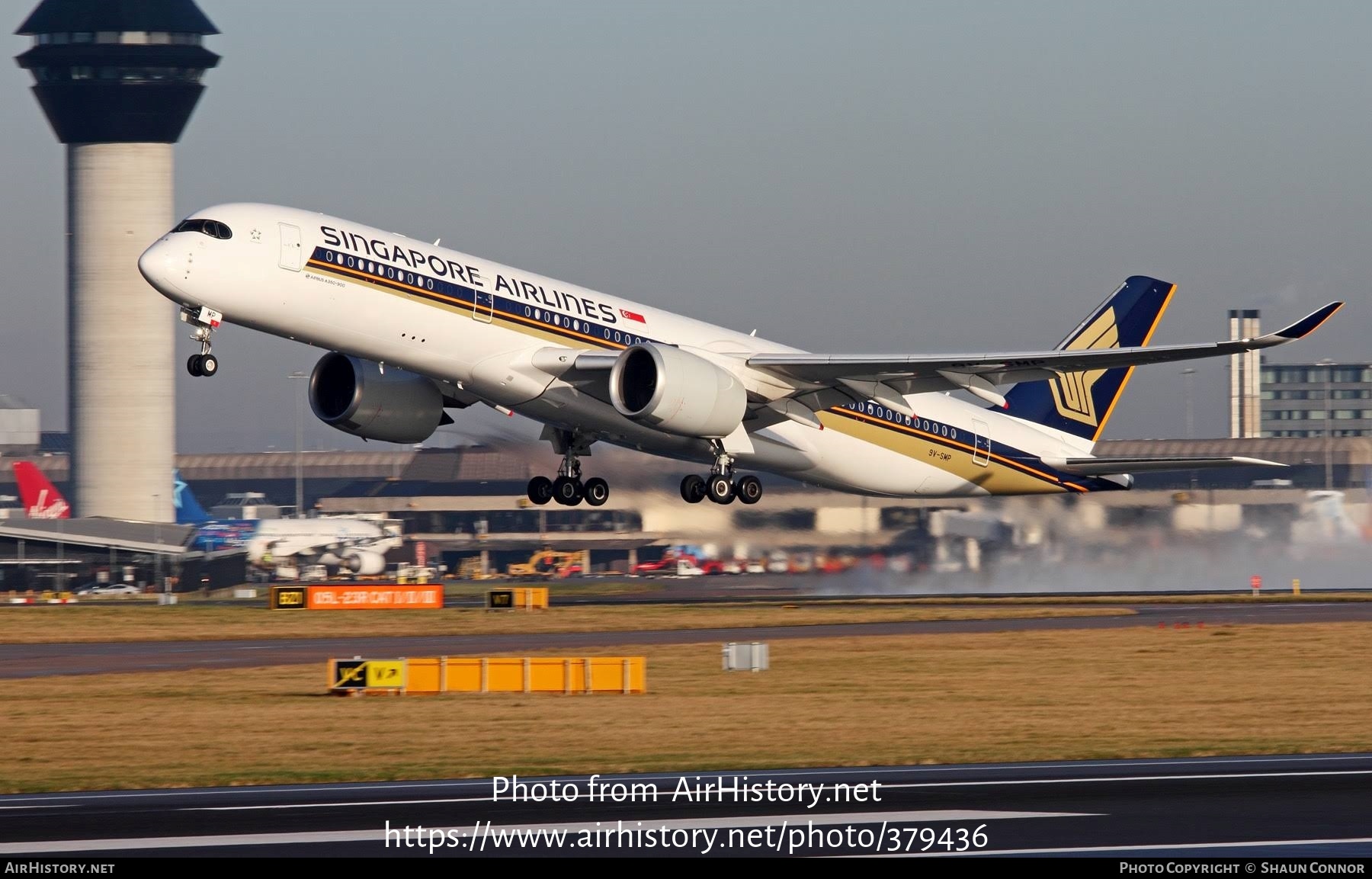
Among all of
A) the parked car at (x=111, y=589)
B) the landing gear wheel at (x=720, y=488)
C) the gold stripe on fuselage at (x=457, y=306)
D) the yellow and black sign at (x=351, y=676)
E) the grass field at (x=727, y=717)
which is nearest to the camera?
the grass field at (x=727, y=717)

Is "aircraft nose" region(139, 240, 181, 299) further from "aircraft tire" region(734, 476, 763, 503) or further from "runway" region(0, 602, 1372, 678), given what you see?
"aircraft tire" region(734, 476, 763, 503)

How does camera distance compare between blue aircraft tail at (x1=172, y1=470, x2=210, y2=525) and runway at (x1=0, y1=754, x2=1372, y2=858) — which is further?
blue aircraft tail at (x1=172, y1=470, x2=210, y2=525)

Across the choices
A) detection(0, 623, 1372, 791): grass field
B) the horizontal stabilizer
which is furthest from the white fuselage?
the horizontal stabilizer

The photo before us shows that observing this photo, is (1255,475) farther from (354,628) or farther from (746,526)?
(354,628)

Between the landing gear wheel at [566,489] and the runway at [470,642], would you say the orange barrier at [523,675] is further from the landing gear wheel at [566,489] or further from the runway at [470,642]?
the runway at [470,642]

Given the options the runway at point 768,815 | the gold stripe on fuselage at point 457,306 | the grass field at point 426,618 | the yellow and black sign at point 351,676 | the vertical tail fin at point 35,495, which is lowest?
the grass field at point 426,618

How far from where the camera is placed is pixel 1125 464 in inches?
1908

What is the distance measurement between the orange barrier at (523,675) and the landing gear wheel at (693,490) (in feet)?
26.3

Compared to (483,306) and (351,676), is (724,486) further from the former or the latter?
(351,676)

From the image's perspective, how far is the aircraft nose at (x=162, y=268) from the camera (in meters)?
32.7

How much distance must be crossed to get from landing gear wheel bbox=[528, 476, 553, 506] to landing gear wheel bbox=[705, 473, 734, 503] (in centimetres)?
443

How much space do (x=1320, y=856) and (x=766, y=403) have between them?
25421 mm

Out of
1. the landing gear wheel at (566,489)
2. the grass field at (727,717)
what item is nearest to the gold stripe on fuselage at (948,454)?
the grass field at (727,717)

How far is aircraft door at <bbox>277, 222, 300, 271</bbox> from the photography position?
3341 cm
